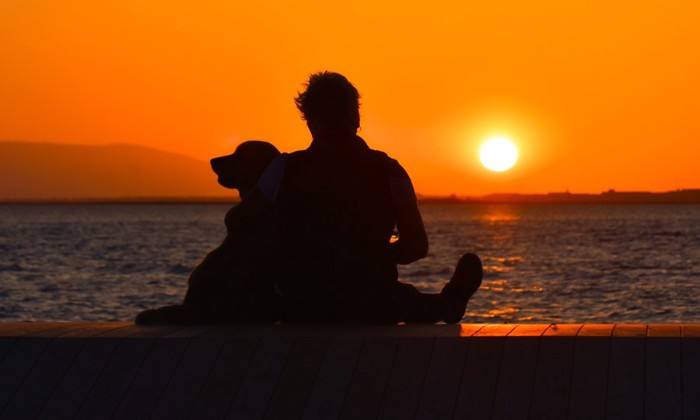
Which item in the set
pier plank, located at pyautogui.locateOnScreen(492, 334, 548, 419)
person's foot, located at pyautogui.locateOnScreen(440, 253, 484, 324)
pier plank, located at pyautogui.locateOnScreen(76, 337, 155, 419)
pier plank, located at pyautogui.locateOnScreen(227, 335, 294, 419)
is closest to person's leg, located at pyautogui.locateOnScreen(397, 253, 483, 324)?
person's foot, located at pyautogui.locateOnScreen(440, 253, 484, 324)

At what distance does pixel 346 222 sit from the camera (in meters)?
6.58

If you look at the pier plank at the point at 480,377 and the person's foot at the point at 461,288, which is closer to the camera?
the pier plank at the point at 480,377

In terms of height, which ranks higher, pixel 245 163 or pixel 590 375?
pixel 245 163

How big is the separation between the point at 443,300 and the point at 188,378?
156 cm

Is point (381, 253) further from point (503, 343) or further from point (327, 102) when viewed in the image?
point (503, 343)

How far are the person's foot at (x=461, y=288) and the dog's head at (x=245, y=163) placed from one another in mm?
1186

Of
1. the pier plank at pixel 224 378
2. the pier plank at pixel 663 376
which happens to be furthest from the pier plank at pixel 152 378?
the pier plank at pixel 663 376

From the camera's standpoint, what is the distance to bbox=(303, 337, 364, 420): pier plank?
17.6 ft

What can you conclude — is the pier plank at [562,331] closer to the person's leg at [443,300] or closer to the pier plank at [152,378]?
the person's leg at [443,300]

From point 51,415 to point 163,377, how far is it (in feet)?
1.64

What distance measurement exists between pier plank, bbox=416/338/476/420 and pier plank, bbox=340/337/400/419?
0.18m

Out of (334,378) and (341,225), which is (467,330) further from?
(341,225)

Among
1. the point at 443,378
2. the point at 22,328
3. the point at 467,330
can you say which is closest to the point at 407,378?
the point at 443,378

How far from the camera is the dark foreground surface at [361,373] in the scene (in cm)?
514
